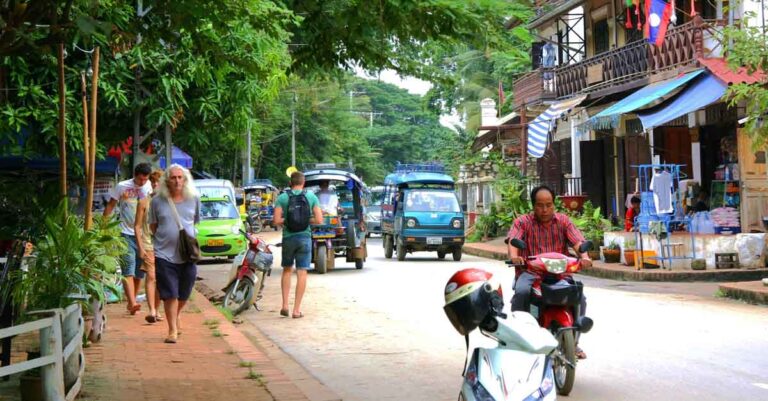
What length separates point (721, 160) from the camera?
22.8 metres

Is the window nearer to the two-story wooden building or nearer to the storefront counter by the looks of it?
the two-story wooden building

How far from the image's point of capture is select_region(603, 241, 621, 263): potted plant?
21.3 meters

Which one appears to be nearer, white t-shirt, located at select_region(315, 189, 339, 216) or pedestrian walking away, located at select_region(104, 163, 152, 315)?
pedestrian walking away, located at select_region(104, 163, 152, 315)

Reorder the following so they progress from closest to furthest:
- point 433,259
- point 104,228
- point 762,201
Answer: point 104,228 → point 762,201 → point 433,259

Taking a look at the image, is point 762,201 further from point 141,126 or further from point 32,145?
point 32,145

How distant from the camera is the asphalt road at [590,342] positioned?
789 cm

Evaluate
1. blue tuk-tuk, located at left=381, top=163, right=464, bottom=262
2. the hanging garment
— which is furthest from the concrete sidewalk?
blue tuk-tuk, located at left=381, top=163, right=464, bottom=262

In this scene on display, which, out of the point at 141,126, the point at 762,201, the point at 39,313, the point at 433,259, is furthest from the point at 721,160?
the point at 39,313

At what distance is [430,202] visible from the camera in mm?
26641

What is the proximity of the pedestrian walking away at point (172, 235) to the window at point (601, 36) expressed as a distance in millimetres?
21250

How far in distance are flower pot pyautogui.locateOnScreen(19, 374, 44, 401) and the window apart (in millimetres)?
24911

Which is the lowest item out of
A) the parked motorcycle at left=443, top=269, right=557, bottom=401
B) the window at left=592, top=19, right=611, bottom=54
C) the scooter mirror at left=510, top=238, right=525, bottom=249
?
the parked motorcycle at left=443, top=269, right=557, bottom=401

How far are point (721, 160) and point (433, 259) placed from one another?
782 centimetres

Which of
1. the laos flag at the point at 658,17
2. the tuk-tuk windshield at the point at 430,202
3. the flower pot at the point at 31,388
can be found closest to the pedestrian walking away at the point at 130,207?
the flower pot at the point at 31,388
